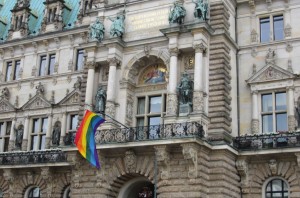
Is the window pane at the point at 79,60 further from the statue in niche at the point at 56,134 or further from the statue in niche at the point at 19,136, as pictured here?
the statue in niche at the point at 19,136

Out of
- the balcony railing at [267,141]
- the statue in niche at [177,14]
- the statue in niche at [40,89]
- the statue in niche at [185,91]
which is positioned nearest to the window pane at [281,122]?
the balcony railing at [267,141]

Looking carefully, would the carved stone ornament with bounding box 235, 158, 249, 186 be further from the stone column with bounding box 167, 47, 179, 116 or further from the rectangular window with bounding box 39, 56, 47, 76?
the rectangular window with bounding box 39, 56, 47, 76

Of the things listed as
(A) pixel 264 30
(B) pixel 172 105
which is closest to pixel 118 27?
(B) pixel 172 105

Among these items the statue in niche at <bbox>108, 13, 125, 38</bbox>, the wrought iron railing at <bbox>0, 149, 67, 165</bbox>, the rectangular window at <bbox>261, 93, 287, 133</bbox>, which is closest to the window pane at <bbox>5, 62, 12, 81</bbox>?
the wrought iron railing at <bbox>0, 149, 67, 165</bbox>

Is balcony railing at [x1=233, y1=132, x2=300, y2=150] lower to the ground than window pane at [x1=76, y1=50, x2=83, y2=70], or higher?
lower

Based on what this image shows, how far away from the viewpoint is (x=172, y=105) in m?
28.4

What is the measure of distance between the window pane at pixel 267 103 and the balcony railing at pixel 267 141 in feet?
6.60

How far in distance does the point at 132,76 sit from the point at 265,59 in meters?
8.07

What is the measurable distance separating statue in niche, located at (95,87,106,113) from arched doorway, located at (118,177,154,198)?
181 inches

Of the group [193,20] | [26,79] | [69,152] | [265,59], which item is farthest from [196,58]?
[26,79]

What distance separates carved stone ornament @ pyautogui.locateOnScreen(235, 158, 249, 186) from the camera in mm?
28516

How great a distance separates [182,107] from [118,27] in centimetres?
694

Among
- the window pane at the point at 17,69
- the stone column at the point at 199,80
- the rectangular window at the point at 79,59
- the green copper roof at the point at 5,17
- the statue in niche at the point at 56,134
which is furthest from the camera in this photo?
the green copper roof at the point at 5,17

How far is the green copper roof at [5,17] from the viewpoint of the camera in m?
43.2
